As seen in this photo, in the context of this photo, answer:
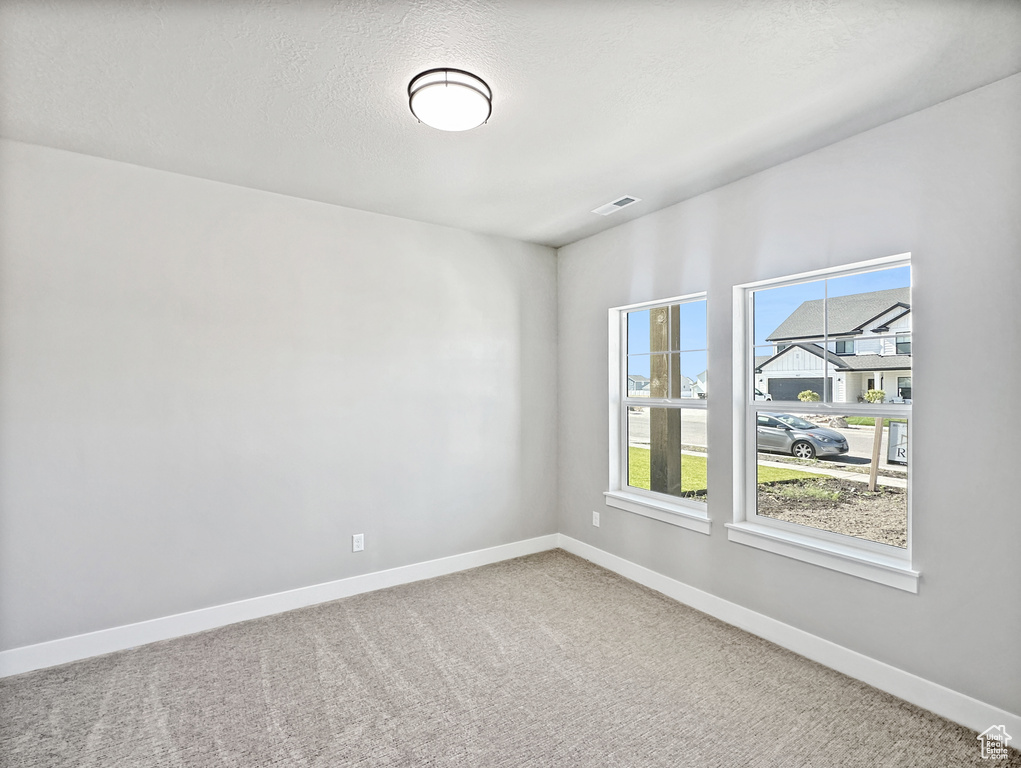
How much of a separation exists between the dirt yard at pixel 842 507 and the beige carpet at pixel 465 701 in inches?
28.2

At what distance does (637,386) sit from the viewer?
391 cm

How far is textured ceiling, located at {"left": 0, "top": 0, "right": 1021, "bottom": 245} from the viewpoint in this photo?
5.50 ft

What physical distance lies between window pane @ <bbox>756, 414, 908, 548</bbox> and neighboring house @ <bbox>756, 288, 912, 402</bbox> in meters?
0.18

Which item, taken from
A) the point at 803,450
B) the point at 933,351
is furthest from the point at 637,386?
the point at 933,351

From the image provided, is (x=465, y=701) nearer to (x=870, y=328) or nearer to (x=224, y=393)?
(x=224, y=393)

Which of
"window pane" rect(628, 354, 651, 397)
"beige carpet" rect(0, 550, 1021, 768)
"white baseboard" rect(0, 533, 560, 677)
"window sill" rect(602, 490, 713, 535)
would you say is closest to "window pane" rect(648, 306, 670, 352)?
"window pane" rect(628, 354, 651, 397)

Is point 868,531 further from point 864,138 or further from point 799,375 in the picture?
point 864,138

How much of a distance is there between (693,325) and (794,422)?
95 cm

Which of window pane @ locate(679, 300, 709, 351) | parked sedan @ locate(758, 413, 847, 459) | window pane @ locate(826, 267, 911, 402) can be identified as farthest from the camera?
window pane @ locate(679, 300, 709, 351)

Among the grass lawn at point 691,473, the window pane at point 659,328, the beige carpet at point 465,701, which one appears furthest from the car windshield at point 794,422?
the beige carpet at point 465,701

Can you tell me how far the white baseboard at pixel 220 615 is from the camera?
8.28ft

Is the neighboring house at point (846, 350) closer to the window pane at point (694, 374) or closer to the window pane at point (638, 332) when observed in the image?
the window pane at point (694, 374)

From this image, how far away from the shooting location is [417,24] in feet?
5.57

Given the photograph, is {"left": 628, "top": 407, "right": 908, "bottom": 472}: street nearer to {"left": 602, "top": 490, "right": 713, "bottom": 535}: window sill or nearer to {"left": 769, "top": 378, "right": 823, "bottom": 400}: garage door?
{"left": 769, "top": 378, "right": 823, "bottom": 400}: garage door
